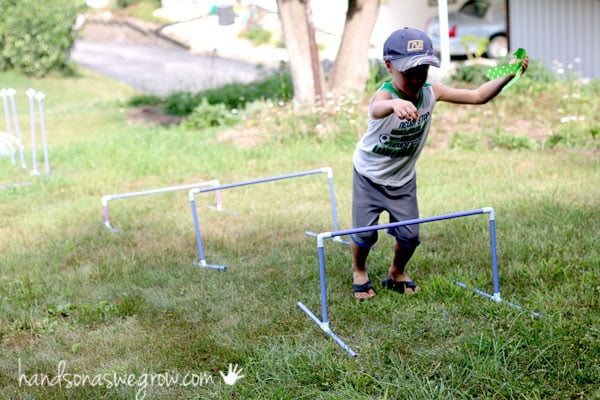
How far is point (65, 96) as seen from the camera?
17.2m

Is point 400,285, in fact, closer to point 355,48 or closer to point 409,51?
point 409,51

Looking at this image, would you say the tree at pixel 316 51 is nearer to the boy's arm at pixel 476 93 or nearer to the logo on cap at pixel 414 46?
the boy's arm at pixel 476 93

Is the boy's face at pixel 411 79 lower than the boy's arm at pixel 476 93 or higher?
higher

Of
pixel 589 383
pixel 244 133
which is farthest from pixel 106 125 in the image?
pixel 589 383

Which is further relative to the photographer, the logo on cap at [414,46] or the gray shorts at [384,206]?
the gray shorts at [384,206]

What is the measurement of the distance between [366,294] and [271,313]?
0.59m

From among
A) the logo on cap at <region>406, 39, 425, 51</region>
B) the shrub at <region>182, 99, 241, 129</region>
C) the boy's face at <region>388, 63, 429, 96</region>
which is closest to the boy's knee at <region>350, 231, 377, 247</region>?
the boy's face at <region>388, 63, 429, 96</region>

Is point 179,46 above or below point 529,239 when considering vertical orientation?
above

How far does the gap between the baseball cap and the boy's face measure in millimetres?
49

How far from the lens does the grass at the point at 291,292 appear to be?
3.58 meters

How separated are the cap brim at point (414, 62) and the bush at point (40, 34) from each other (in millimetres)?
16826

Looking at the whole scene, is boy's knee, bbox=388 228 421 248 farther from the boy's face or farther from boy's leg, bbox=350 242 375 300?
the boy's face

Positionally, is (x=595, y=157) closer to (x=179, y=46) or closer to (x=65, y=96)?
(x=65, y=96)

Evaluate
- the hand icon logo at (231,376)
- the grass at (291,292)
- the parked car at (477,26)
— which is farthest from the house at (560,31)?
the hand icon logo at (231,376)
